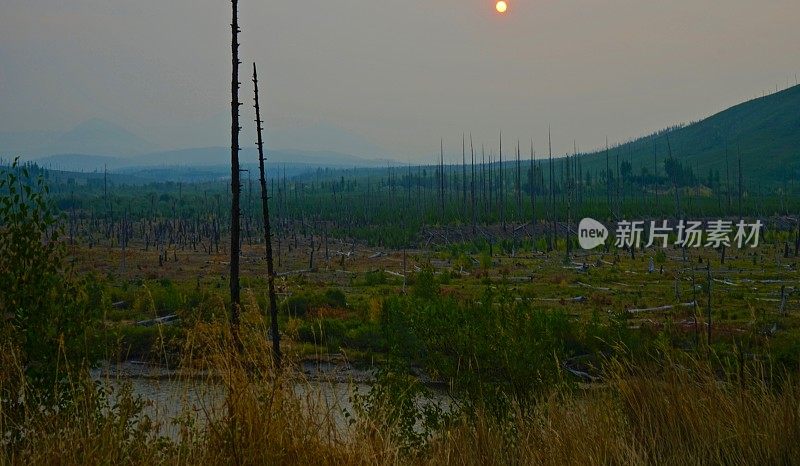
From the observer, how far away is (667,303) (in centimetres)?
3106

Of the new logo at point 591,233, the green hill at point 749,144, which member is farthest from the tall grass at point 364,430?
the green hill at point 749,144

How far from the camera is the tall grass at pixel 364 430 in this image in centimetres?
509

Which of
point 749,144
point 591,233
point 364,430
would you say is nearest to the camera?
point 364,430

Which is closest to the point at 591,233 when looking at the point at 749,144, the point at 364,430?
the point at 364,430

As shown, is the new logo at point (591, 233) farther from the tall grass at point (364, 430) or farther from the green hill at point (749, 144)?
the green hill at point (749, 144)

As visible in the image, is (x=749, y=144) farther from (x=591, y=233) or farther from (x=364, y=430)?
(x=364, y=430)

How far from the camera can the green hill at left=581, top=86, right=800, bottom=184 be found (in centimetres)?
14275

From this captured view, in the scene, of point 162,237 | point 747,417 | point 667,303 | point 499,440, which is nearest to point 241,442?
point 499,440

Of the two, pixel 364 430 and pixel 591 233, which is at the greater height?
pixel 364 430

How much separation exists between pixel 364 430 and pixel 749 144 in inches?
6951

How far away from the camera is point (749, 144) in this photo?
16125cm

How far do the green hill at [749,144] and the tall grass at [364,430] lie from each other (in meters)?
136

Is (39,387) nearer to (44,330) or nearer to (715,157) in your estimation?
(44,330)

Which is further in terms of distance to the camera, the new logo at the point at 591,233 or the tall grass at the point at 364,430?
the new logo at the point at 591,233
